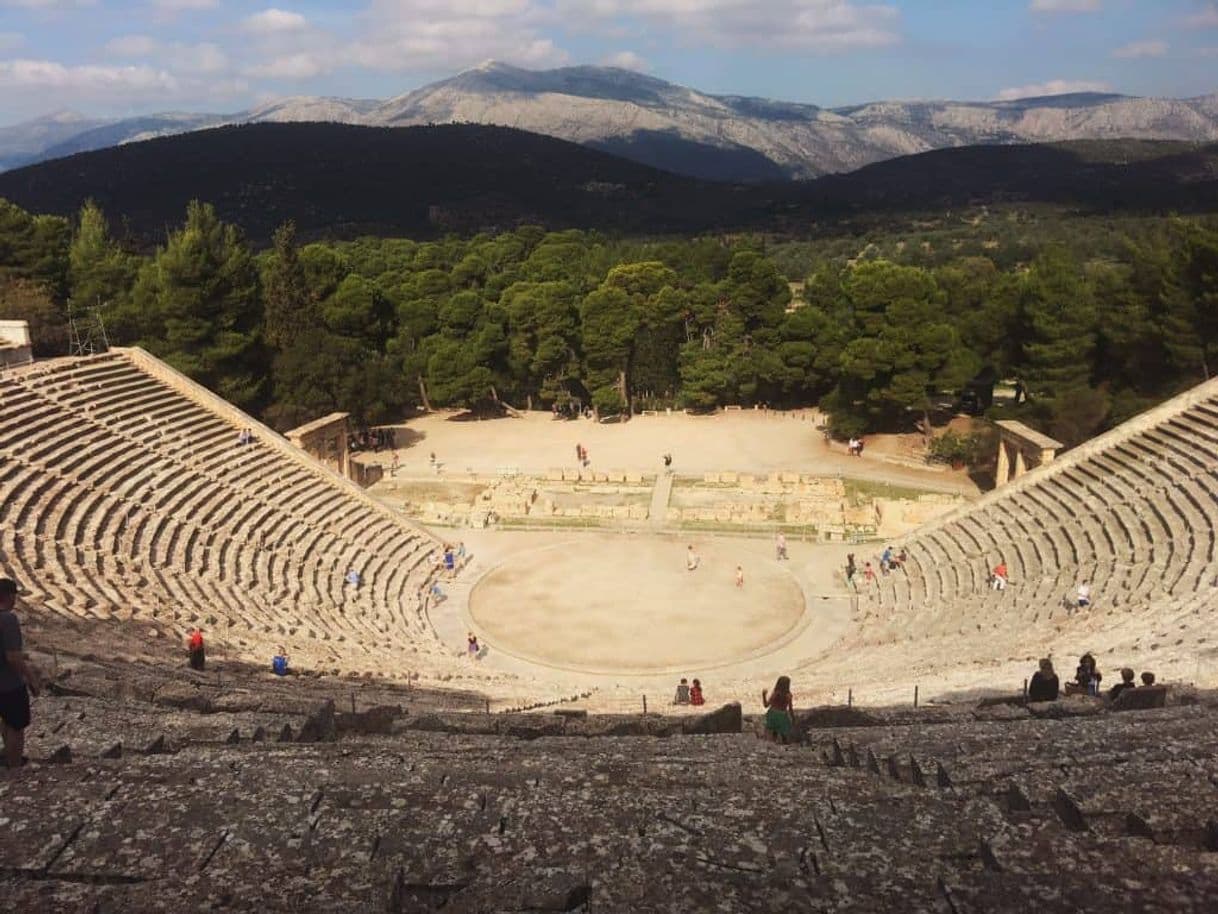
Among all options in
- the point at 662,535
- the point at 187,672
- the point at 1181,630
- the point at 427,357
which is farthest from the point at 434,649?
the point at 427,357

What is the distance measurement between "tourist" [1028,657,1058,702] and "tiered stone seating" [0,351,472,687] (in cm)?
1018

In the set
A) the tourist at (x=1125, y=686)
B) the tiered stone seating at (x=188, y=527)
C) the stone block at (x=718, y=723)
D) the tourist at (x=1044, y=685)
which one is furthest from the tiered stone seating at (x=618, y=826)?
the tiered stone seating at (x=188, y=527)

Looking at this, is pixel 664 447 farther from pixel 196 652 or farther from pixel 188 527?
pixel 196 652

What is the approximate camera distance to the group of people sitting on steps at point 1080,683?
9828mm

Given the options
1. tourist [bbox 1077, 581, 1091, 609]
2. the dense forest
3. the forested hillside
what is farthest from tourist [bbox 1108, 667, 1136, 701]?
the forested hillside

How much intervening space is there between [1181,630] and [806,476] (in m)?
17.6

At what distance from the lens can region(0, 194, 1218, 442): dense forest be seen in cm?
3002

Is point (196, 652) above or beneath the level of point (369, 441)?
above

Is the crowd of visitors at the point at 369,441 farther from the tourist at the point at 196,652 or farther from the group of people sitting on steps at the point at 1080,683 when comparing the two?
the group of people sitting on steps at the point at 1080,683

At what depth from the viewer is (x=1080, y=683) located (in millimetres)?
10617

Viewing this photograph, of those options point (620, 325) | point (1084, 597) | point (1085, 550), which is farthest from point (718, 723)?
point (620, 325)

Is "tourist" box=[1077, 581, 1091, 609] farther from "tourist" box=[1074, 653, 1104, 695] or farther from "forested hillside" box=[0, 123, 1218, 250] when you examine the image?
"forested hillside" box=[0, 123, 1218, 250]

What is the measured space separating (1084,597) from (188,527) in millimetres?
18137

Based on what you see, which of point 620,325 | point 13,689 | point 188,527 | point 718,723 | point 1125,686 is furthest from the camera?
point 620,325
